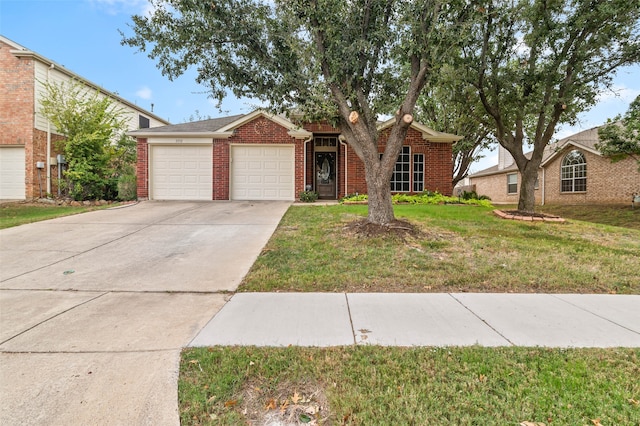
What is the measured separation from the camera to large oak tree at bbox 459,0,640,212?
8.39 m

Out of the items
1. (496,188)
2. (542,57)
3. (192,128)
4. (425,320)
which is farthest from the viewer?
Result: (496,188)

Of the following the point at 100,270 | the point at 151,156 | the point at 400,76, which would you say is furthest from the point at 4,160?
the point at 400,76

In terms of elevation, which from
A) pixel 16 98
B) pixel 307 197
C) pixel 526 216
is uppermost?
pixel 16 98

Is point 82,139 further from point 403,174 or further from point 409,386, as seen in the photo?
point 409,386

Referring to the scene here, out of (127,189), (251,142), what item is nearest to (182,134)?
(251,142)

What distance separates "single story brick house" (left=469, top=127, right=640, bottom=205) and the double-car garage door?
42.6ft

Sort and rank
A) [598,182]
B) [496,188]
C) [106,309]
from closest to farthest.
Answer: [106,309], [598,182], [496,188]

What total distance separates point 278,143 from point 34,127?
10755 millimetres

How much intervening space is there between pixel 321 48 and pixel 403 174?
8.93 meters

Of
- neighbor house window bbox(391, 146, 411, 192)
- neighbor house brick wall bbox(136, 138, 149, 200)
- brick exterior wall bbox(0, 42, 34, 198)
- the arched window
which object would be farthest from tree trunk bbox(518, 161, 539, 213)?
brick exterior wall bbox(0, 42, 34, 198)

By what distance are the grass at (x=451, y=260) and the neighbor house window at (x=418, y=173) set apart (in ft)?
20.7

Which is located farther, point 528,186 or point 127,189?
point 127,189

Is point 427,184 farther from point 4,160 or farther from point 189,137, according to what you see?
point 4,160

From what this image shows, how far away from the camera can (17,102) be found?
13.9m
